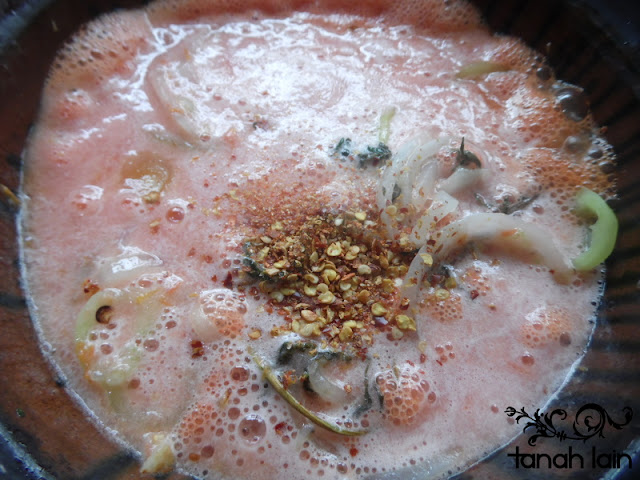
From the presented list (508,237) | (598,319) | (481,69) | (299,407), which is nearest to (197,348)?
(299,407)

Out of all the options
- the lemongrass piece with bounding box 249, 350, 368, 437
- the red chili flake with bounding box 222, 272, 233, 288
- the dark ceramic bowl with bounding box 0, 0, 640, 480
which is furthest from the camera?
the red chili flake with bounding box 222, 272, 233, 288

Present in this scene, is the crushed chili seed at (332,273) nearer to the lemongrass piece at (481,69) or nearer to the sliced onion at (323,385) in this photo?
the sliced onion at (323,385)

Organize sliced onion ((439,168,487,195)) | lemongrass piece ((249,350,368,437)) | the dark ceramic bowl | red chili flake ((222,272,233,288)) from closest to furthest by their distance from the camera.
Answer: the dark ceramic bowl < lemongrass piece ((249,350,368,437)) < red chili flake ((222,272,233,288)) < sliced onion ((439,168,487,195))

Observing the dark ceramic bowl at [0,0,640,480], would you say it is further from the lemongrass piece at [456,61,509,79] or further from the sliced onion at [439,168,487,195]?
the sliced onion at [439,168,487,195]

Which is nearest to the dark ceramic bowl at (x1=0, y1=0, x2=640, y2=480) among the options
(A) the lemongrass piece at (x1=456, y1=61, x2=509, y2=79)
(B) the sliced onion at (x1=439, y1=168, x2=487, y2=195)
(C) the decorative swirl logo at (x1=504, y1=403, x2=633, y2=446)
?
(C) the decorative swirl logo at (x1=504, y1=403, x2=633, y2=446)

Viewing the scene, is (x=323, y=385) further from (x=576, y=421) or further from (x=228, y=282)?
(x=576, y=421)

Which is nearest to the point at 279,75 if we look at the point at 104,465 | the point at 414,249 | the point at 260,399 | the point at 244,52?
the point at 244,52
